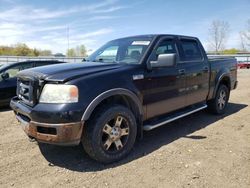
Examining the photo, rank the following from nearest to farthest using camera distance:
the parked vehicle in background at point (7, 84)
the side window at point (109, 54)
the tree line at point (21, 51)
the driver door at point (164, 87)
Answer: the driver door at point (164, 87), the side window at point (109, 54), the parked vehicle in background at point (7, 84), the tree line at point (21, 51)

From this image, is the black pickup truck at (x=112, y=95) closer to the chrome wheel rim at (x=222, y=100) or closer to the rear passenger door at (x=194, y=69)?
the rear passenger door at (x=194, y=69)

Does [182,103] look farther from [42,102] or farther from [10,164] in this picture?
[10,164]

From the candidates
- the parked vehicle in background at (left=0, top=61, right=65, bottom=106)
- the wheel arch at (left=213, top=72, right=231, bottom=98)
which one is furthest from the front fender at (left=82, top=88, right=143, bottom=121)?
the parked vehicle in background at (left=0, top=61, right=65, bottom=106)

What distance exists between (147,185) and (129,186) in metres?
0.22

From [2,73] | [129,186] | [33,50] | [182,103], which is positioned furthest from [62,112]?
[33,50]

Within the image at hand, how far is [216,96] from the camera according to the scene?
6.61 meters

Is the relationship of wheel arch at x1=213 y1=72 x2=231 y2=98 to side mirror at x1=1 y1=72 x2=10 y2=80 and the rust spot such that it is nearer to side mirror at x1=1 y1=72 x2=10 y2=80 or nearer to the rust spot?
the rust spot

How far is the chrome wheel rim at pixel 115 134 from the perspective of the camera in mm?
3865

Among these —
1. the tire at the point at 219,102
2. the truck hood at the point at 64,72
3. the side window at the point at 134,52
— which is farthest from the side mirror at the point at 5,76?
the tire at the point at 219,102

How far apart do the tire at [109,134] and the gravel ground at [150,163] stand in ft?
0.60

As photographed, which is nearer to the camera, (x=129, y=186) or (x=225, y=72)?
(x=129, y=186)

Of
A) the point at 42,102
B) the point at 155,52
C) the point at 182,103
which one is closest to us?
the point at 42,102

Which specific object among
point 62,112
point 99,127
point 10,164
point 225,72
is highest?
point 225,72

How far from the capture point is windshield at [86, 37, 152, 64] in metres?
4.62
